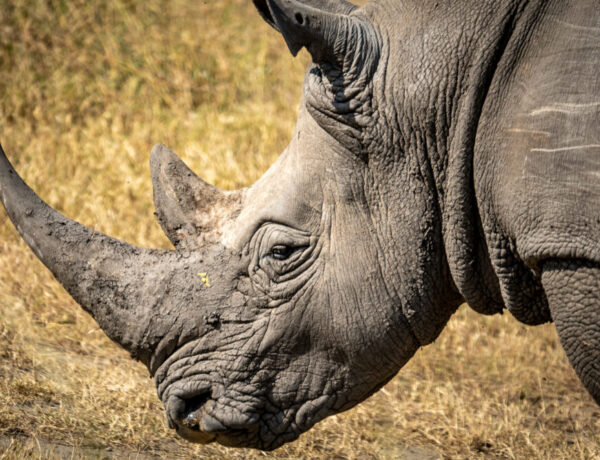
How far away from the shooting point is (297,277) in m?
3.23

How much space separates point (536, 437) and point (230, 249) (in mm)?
2002

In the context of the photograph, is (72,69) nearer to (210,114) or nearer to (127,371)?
(210,114)

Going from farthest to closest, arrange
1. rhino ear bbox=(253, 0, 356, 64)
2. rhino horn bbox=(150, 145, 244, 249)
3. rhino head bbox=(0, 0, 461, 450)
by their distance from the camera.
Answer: rhino horn bbox=(150, 145, 244, 249), rhino head bbox=(0, 0, 461, 450), rhino ear bbox=(253, 0, 356, 64)

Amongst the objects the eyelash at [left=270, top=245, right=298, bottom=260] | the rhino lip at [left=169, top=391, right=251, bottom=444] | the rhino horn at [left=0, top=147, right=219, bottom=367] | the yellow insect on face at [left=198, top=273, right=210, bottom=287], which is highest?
the eyelash at [left=270, top=245, right=298, bottom=260]

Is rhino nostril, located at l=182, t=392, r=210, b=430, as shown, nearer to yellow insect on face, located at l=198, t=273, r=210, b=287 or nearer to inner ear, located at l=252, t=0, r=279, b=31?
yellow insect on face, located at l=198, t=273, r=210, b=287

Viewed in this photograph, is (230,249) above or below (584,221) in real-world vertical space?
below

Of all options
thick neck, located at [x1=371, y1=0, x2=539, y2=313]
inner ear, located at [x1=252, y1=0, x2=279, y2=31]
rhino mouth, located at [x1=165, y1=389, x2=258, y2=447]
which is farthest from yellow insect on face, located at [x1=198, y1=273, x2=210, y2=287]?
inner ear, located at [x1=252, y1=0, x2=279, y2=31]

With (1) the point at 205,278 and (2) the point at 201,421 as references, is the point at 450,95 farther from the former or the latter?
(2) the point at 201,421

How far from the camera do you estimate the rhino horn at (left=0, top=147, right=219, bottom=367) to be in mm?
3240

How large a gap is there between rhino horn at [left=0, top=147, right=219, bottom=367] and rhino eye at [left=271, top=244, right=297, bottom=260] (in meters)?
0.25

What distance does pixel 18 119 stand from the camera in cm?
725

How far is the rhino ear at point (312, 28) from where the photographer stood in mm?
2924

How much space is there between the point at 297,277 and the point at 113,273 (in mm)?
634

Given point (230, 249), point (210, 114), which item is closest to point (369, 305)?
point (230, 249)
